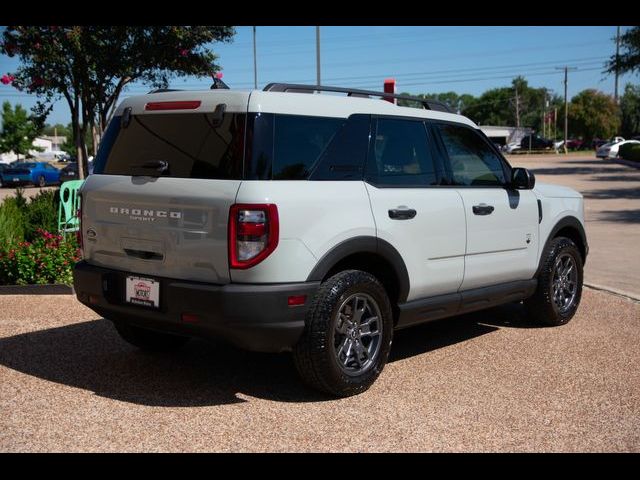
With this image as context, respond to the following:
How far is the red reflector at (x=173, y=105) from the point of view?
15.8 ft

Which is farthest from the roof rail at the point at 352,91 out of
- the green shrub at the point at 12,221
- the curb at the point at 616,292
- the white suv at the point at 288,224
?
the green shrub at the point at 12,221

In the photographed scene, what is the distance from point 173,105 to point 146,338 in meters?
1.97

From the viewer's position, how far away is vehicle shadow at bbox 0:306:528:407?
505cm

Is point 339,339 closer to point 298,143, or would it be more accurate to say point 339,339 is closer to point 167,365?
point 298,143

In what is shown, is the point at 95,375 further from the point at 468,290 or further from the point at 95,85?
the point at 95,85

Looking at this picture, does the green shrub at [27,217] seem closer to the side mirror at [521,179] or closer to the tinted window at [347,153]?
the tinted window at [347,153]

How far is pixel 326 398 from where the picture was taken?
4.95m

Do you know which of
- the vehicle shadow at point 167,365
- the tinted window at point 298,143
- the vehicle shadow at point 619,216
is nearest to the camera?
the tinted window at point 298,143

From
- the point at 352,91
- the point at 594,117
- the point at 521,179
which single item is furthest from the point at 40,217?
the point at 594,117

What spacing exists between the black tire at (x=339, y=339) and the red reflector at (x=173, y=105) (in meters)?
1.40

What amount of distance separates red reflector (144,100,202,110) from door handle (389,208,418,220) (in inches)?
57.7

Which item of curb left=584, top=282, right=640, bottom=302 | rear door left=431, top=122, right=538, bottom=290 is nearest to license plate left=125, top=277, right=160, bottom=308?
rear door left=431, top=122, right=538, bottom=290
